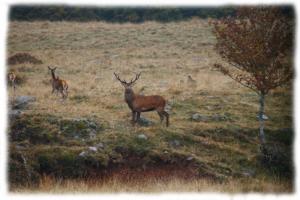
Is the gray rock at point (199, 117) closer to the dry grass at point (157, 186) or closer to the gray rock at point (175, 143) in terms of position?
the gray rock at point (175, 143)

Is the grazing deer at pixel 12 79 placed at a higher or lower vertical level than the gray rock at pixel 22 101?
higher

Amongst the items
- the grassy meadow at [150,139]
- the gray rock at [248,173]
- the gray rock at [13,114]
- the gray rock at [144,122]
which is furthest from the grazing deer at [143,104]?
the gray rock at [13,114]

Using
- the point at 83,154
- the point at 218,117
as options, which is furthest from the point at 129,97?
the point at 218,117

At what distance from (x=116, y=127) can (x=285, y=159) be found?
5.76 metres

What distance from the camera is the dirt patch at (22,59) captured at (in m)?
30.7

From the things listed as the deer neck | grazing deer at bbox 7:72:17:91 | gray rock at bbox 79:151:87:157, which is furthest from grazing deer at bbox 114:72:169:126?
grazing deer at bbox 7:72:17:91

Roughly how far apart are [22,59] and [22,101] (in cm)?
1338

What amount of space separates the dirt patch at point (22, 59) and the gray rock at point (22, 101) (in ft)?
39.8

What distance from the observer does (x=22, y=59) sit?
31047mm

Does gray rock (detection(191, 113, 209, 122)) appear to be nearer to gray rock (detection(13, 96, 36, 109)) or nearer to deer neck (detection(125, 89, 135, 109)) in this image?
deer neck (detection(125, 89, 135, 109))

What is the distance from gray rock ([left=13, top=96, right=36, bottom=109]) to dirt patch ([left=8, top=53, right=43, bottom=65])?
39.8 feet

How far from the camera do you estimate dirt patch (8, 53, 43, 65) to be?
30688 millimetres
